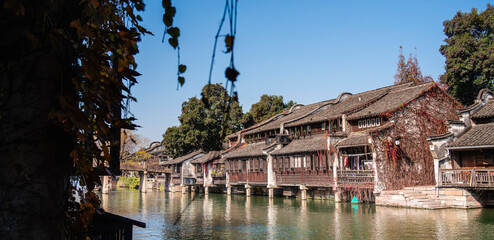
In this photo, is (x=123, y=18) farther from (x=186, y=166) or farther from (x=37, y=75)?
(x=186, y=166)

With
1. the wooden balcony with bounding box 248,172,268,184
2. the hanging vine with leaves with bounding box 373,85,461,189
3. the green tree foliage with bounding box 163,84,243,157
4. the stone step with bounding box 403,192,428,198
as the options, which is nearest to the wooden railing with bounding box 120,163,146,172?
the green tree foliage with bounding box 163,84,243,157

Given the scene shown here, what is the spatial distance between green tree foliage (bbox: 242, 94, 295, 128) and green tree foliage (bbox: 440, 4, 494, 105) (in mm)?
23390

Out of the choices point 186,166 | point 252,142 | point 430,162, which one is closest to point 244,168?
point 252,142

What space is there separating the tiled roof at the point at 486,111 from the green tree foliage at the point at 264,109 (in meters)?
29.4

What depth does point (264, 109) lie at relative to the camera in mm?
55250

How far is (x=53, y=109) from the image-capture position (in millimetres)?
2055

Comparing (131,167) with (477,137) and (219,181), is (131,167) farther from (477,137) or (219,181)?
(477,137)

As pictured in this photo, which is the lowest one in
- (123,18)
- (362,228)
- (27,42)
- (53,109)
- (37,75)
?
(362,228)

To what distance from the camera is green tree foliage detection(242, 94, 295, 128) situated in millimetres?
54188

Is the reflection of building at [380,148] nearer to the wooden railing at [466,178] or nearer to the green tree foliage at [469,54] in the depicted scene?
the wooden railing at [466,178]

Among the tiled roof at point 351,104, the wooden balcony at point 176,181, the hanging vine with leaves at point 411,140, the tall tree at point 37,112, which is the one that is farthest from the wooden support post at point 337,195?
the tall tree at point 37,112

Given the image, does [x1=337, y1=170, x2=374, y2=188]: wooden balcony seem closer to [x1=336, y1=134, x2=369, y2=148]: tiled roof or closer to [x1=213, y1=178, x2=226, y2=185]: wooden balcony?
[x1=336, y1=134, x2=369, y2=148]: tiled roof

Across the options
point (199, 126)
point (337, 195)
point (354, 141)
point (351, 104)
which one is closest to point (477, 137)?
point (354, 141)

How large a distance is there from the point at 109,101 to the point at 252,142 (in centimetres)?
4325
